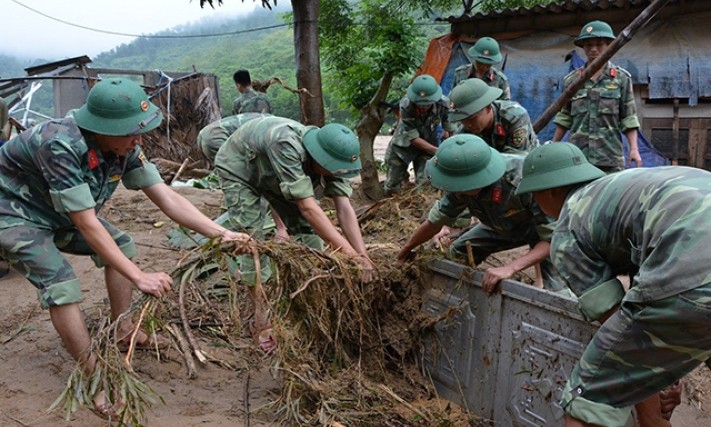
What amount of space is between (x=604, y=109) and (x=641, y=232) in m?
3.29

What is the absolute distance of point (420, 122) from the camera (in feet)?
20.3

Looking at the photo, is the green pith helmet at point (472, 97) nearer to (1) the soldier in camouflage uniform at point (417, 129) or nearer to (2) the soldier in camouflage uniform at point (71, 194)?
(2) the soldier in camouflage uniform at point (71, 194)

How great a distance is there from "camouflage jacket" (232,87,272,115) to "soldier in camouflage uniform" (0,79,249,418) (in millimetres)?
4180

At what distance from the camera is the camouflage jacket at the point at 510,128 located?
4051mm

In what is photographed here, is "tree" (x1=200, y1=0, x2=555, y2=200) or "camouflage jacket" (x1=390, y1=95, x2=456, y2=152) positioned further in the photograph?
"tree" (x1=200, y1=0, x2=555, y2=200)

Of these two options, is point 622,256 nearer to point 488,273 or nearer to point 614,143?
point 488,273

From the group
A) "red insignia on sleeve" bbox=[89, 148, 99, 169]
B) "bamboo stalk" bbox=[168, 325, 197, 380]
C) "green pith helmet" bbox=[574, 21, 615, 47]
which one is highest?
"green pith helmet" bbox=[574, 21, 615, 47]

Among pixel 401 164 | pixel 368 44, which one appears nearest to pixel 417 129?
pixel 401 164

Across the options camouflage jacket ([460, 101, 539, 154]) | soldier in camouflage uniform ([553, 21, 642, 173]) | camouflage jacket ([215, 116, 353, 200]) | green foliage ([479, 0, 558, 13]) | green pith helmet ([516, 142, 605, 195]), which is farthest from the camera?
green foliage ([479, 0, 558, 13])

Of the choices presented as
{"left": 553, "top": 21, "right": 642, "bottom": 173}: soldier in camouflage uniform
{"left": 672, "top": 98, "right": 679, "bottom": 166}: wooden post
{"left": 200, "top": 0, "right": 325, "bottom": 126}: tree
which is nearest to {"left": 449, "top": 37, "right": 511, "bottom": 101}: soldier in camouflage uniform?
{"left": 553, "top": 21, "right": 642, "bottom": 173}: soldier in camouflage uniform

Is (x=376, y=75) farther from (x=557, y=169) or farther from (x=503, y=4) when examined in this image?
(x=557, y=169)

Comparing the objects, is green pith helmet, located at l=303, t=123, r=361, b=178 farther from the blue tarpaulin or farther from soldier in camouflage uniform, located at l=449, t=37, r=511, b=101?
the blue tarpaulin

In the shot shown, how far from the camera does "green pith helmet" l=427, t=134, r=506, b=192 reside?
2963 millimetres

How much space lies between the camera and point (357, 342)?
132 inches
